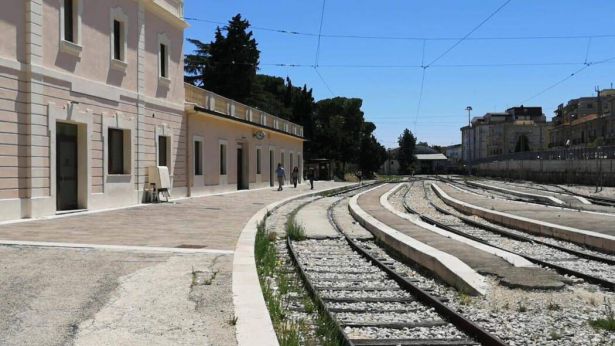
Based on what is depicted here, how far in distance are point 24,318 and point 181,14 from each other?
69.6 ft

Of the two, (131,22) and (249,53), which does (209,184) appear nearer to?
(131,22)

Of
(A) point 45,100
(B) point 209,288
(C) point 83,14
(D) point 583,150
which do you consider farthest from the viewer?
(D) point 583,150

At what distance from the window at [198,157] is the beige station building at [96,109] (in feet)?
0.15

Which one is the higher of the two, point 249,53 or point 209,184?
point 249,53

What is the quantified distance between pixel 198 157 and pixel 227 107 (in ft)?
15.7

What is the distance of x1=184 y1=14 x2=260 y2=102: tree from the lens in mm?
52500

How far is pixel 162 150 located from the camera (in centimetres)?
2384

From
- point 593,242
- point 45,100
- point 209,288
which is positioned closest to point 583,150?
point 593,242

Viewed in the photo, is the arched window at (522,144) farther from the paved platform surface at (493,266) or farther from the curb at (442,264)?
the curb at (442,264)

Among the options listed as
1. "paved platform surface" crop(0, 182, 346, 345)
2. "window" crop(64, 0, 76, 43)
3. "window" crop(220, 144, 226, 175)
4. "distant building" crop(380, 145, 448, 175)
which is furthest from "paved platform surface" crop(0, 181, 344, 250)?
"distant building" crop(380, 145, 448, 175)

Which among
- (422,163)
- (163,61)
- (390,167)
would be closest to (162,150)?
(163,61)

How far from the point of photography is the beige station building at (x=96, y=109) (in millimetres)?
14859

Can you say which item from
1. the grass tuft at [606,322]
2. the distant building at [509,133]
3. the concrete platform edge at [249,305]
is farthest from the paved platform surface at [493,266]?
the distant building at [509,133]

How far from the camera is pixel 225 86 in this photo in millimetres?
53500
